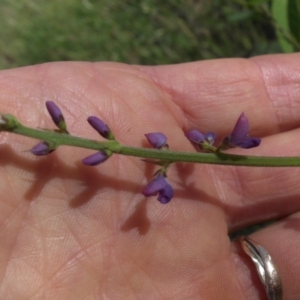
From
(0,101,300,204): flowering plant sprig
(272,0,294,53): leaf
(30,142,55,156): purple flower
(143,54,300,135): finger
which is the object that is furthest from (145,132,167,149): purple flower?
(272,0,294,53): leaf

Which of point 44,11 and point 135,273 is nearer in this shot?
point 135,273

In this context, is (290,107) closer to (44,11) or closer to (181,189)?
(181,189)

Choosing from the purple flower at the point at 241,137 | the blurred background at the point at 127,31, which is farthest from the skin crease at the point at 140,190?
the blurred background at the point at 127,31

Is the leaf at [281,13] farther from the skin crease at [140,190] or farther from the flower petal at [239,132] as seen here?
the flower petal at [239,132]

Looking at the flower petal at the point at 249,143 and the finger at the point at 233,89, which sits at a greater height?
the flower petal at the point at 249,143

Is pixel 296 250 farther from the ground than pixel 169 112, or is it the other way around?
pixel 169 112

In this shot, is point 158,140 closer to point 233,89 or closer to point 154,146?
point 154,146

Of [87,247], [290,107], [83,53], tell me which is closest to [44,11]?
[83,53]
